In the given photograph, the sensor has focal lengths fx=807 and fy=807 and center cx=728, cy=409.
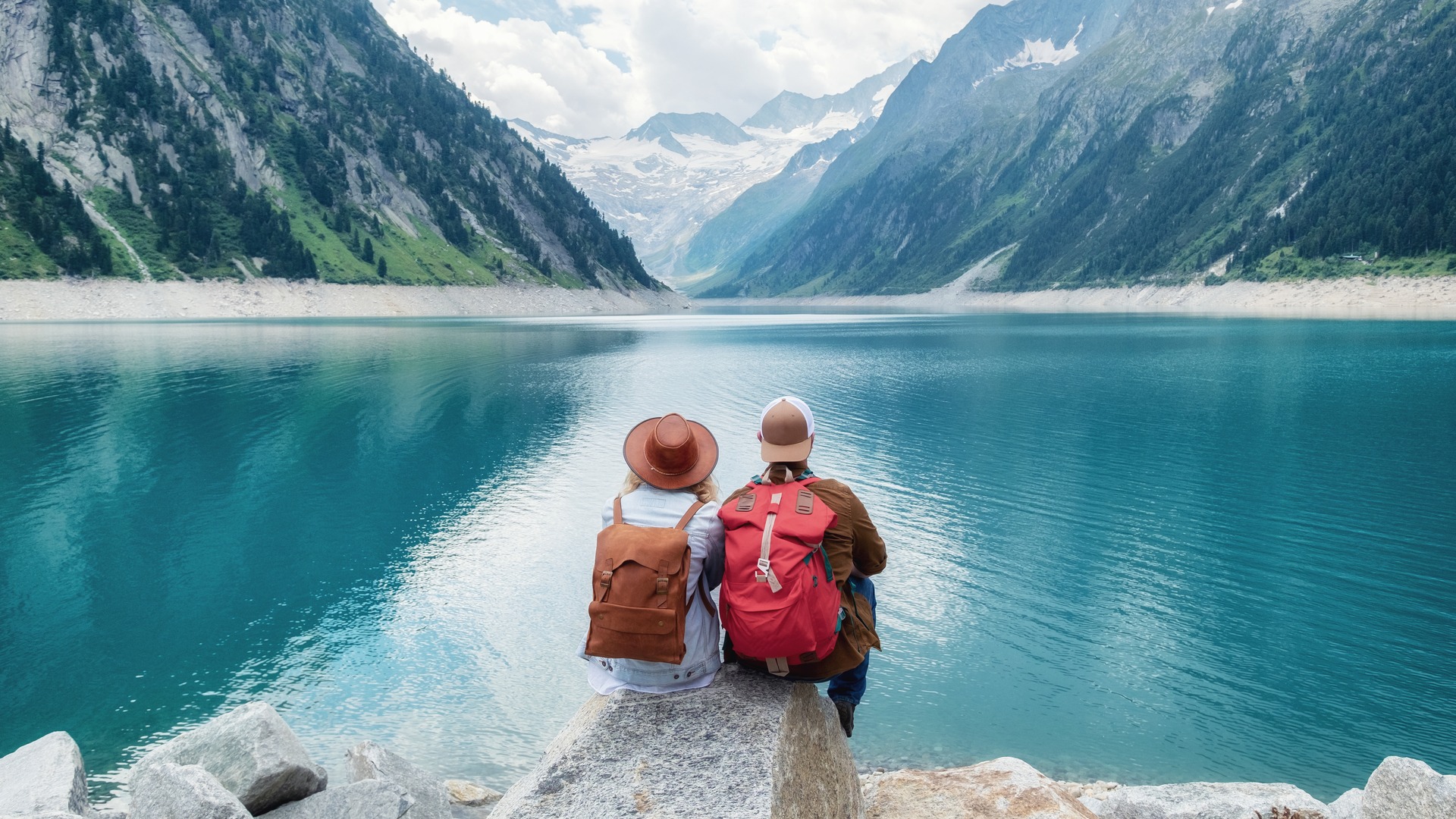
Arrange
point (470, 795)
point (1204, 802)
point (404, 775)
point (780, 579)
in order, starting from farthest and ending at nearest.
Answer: point (470, 795) → point (404, 775) → point (1204, 802) → point (780, 579)

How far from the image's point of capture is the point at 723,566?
21.3ft

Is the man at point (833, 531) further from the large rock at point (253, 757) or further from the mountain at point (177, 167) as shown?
the mountain at point (177, 167)

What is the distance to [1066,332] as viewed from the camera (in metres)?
103

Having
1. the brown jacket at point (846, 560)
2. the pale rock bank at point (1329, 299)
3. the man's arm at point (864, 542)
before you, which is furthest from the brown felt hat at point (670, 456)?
the pale rock bank at point (1329, 299)

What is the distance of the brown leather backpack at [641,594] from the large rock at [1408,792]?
6.18 m

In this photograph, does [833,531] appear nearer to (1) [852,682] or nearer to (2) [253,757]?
(1) [852,682]

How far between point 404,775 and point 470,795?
1727mm

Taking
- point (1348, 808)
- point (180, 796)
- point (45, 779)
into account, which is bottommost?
point (1348, 808)

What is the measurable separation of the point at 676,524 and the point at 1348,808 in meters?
7.15

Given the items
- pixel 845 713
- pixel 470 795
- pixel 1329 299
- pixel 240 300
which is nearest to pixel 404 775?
pixel 470 795

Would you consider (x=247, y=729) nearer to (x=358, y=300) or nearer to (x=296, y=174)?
(x=358, y=300)

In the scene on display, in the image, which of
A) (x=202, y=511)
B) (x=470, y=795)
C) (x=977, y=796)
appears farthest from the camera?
(x=202, y=511)

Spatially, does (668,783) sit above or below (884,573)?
above

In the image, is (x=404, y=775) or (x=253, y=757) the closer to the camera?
(x=253, y=757)
